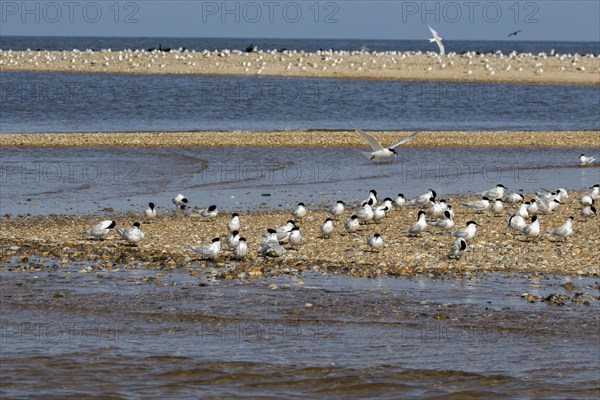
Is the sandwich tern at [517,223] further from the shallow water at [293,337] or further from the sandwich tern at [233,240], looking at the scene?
the sandwich tern at [233,240]

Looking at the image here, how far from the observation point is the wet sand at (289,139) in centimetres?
2981

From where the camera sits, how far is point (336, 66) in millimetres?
71125

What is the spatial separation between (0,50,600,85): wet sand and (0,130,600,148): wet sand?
99.5 feet

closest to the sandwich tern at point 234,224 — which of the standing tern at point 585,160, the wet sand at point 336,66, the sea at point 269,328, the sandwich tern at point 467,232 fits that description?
the sea at point 269,328

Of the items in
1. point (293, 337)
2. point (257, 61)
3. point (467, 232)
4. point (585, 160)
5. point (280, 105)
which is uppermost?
point (257, 61)

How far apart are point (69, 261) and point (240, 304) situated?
3100mm

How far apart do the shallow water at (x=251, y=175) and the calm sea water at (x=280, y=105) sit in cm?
769

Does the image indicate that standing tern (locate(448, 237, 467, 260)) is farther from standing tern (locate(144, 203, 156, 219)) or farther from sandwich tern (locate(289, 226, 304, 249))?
standing tern (locate(144, 203, 156, 219))

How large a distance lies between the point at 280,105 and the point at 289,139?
14.3 m

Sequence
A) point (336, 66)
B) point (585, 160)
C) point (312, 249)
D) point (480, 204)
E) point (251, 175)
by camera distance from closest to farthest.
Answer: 1. point (312, 249)
2. point (480, 204)
3. point (251, 175)
4. point (585, 160)
5. point (336, 66)

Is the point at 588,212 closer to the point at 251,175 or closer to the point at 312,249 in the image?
the point at 312,249

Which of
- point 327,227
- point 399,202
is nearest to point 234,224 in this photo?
point 327,227

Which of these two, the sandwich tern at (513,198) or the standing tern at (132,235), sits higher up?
the sandwich tern at (513,198)

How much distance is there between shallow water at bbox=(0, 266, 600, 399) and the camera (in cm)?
924
